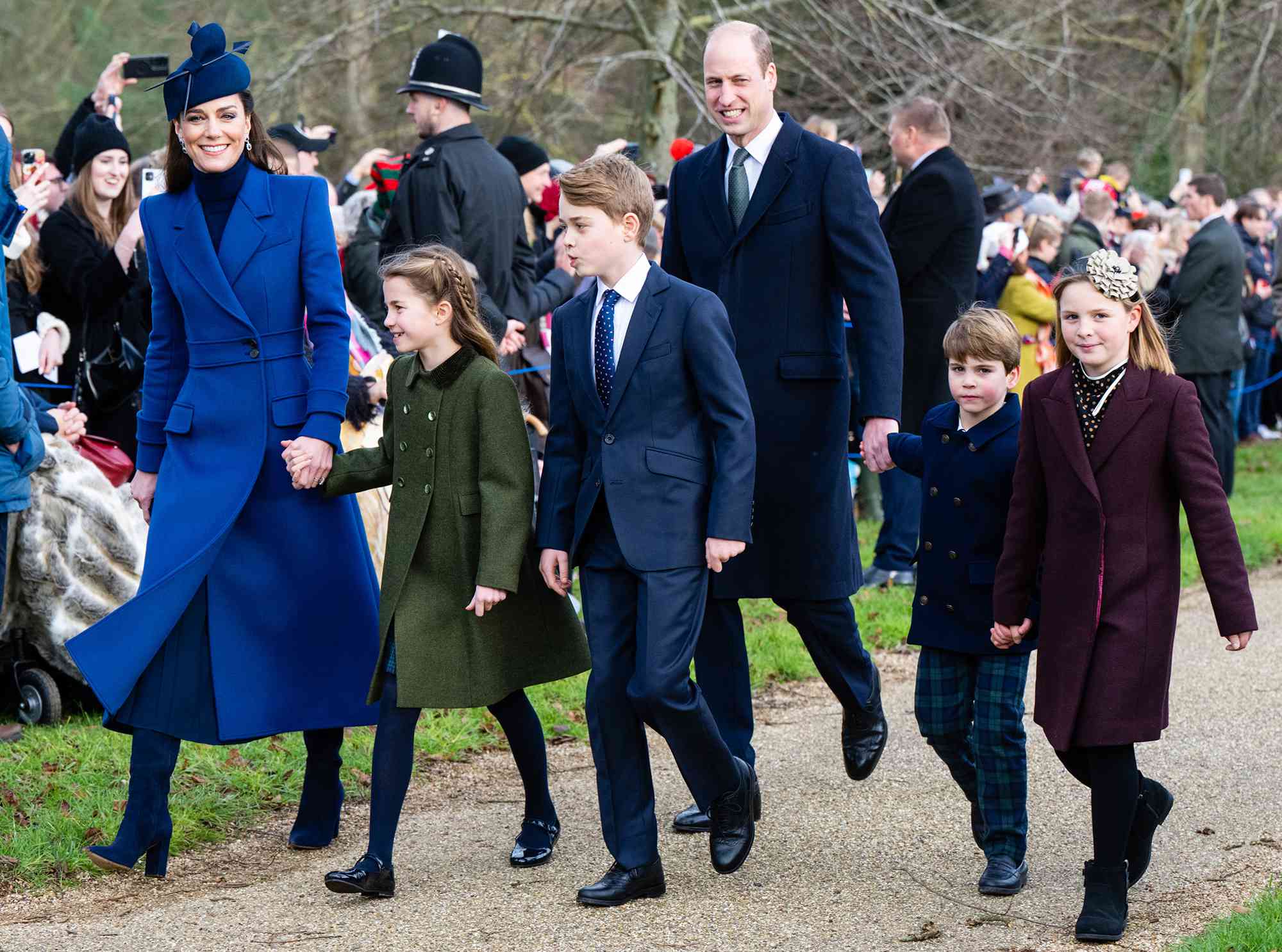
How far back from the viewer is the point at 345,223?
8547 mm

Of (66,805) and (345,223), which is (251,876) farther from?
(345,223)

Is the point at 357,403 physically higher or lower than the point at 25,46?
lower

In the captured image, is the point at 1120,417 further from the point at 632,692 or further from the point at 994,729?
the point at 632,692

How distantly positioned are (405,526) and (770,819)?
4.82ft

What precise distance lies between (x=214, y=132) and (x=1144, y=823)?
3.04 meters

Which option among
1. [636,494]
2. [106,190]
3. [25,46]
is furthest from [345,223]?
[25,46]

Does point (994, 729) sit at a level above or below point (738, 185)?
below

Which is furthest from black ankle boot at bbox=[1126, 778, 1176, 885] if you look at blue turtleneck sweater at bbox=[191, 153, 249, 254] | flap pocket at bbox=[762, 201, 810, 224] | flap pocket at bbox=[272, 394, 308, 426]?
blue turtleneck sweater at bbox=[191, 153, 249, 254]

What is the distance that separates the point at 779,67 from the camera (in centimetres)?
1908

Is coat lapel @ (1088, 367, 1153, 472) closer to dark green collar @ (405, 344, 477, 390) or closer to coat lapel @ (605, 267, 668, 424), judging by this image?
coat lapel @ (605, 267, 668, 424)

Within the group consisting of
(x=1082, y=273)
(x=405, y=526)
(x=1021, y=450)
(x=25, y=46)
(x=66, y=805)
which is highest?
(x=25, y=46)

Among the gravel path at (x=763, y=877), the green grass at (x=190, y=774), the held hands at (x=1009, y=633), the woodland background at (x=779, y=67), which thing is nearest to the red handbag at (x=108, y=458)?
the green grass at (x=190, y=774)

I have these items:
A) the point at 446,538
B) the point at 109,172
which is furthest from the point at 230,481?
the point at 109,172

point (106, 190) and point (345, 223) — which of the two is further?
point (345, 223)
